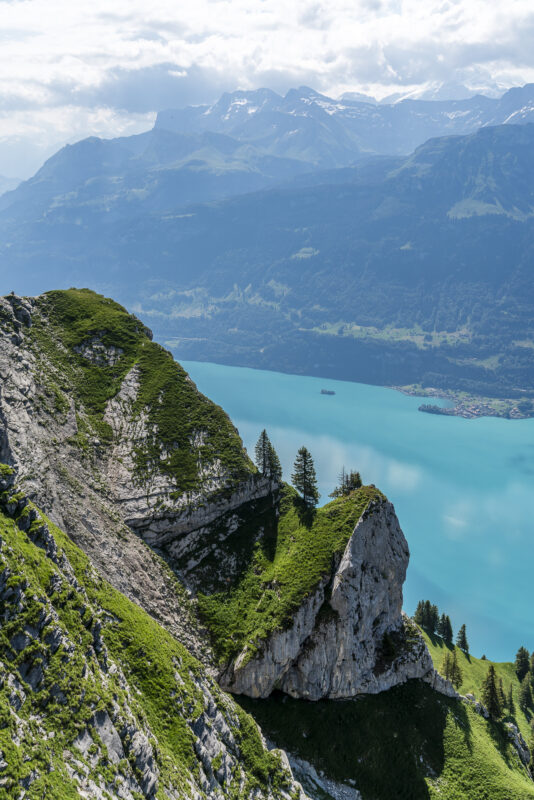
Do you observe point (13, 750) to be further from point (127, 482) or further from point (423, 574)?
point (423, 574)

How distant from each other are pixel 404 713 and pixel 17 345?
6225cm

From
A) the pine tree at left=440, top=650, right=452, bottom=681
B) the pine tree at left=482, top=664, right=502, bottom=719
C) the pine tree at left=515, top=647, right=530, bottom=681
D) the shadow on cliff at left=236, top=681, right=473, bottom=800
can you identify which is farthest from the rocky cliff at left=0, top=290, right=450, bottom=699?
the pine tree at left=515, top=647, right=530, bottom=681

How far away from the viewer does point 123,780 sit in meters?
31.1

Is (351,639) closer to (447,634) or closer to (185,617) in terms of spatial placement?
(185,617)

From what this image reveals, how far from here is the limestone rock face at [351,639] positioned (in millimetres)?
53531

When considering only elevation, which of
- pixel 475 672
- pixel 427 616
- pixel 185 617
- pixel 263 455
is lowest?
pixel 475 672

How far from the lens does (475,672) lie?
297ft

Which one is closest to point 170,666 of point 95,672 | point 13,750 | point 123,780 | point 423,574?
point 95,672

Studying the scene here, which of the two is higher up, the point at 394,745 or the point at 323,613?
the point at 323,613

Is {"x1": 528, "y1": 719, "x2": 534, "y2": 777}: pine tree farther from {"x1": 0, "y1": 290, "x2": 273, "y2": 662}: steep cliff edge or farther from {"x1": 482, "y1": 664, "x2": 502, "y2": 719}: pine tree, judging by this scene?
{"x1": 0, "y1": 290, "x2": 273, "y2": 662}: steep cliff edge

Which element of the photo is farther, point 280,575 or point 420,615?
point 420,615

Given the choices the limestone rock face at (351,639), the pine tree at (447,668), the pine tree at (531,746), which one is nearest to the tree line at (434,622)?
the pine tree at (447,668)

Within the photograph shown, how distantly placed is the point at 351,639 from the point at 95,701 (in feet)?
104

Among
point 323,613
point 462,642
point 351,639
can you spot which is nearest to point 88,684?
point 323,613
